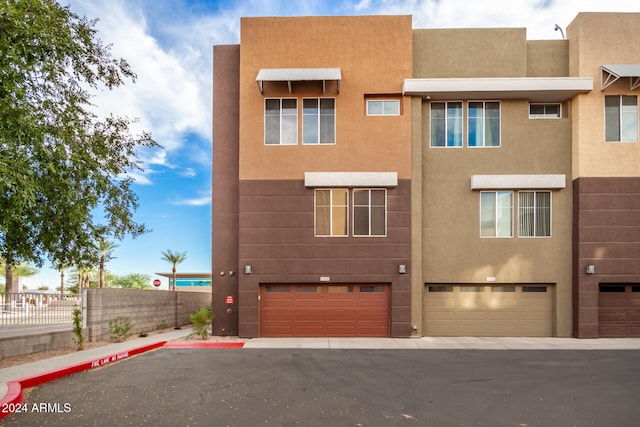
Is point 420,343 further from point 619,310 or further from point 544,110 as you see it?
point 544,110

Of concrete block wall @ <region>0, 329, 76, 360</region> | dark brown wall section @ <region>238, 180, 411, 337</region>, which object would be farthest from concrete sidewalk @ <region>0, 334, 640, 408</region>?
dark brown wall section @ <region>238, 180, 411, 337</region>

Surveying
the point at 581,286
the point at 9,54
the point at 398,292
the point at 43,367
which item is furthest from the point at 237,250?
the point at 581,286

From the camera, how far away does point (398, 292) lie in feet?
50.2

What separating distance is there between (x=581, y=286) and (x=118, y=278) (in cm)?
6319

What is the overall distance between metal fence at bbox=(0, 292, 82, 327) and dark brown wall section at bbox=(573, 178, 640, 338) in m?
18.1

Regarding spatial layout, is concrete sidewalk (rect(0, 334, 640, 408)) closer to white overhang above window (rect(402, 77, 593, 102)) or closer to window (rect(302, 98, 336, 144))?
window (rect(302, 98, 336, 144))

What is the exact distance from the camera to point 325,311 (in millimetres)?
15508

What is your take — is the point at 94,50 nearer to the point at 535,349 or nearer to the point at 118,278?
the point at 535,349

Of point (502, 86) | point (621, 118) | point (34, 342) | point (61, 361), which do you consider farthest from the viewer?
point (621, 118)

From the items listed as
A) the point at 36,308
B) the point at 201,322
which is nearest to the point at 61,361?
the point at 36,308

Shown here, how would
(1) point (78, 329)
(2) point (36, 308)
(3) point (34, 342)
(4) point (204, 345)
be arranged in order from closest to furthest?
(3) point (34, 342)
(1) point (78, 329)
(2) point (36, 308)
(4) point (204, 345)

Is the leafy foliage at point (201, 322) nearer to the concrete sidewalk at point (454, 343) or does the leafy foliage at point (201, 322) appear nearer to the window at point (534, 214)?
the concrete sidewalk at point (454, 343)

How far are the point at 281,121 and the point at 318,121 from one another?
1.47 meters

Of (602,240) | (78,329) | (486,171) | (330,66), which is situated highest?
(330,66)
